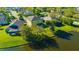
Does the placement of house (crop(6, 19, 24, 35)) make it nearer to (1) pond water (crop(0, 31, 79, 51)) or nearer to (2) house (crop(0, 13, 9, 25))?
(2) house (crop(0, 13, 9, 25))

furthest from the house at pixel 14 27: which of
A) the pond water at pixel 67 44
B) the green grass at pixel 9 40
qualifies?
the pond water at pixel 67 44

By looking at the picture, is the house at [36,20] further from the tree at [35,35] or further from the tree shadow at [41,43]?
the tree shadow at [41,43]

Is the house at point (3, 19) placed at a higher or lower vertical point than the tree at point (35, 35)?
higher

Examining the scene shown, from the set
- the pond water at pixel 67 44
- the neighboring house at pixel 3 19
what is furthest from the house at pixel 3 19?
the pond water at pixel 67 44

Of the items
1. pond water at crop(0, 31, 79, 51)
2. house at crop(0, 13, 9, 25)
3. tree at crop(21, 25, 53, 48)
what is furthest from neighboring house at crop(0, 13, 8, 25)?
pond water at crop(0, 31, 79, 51)

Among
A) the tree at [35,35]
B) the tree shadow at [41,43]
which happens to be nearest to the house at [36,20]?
the tree at [35,35]

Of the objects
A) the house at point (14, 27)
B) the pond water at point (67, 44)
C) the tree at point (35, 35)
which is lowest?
the pond water at point (67, 44)

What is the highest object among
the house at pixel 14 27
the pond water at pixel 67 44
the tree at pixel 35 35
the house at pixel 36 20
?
the house at pixel 36 20

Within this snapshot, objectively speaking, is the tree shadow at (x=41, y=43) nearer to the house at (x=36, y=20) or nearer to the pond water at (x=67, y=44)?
the pond water at (x=67, y=44)

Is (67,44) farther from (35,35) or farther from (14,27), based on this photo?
(14,27)

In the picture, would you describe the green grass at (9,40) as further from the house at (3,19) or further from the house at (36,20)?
the house at (36,20)
